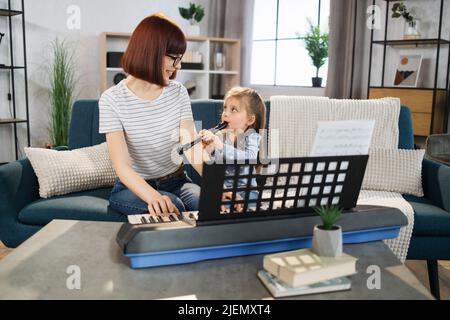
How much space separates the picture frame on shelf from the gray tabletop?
129 inches

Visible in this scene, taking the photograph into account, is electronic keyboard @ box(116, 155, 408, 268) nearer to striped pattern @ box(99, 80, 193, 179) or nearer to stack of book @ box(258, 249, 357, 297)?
stack of book @ box(258, 249, 357, 297)

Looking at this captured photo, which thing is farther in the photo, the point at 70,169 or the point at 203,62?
the point at 203,62

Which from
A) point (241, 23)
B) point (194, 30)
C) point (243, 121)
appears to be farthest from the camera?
point (241, 23)

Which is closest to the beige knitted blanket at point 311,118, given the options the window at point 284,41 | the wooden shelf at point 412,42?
the wooden shelf at point 412,42

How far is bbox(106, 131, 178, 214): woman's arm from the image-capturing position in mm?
1461

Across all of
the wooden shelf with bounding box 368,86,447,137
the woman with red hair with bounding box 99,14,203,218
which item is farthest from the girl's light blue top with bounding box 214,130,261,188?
the wooden shelf with bounding box 368,86,447,137

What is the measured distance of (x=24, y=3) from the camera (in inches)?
172

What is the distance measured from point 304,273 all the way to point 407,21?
12.2 ft

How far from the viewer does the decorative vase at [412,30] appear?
400 cm

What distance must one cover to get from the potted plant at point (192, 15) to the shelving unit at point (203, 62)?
102 mm

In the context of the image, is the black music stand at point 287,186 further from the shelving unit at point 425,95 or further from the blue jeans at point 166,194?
the shelving unit at point 425,95

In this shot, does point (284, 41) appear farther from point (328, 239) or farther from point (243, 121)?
point (328, 239)

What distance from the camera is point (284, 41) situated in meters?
5.15

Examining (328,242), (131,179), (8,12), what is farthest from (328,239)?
(8,12)
